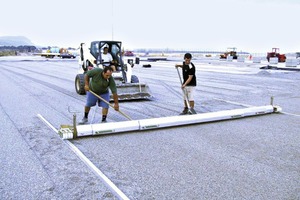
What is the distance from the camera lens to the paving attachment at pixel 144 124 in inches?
261

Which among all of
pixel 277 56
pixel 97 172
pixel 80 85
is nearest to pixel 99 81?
pixel 97 172

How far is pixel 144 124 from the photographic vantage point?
7273 mm

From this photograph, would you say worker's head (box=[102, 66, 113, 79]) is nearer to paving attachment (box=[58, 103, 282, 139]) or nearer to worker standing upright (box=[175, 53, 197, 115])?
paving attachment (box=[58, 103, 282, 139])

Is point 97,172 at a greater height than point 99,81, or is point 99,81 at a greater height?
point 99,81

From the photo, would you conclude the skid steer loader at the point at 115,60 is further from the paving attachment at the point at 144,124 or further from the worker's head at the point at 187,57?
the paving attachment at the point at 144,124

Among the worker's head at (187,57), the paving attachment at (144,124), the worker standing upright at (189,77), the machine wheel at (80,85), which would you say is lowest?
the paving attachment at (144,124)

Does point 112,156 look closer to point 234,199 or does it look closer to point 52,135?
point 52,135

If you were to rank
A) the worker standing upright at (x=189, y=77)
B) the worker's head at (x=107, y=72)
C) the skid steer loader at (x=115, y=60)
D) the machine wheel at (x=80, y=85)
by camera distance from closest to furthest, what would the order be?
the worker's head at (x=107, y=72), the worker standing upright at (x=189, y=77), the skid steer loader at (x=115, y=60), the machine wheel at (x=80, y=85)

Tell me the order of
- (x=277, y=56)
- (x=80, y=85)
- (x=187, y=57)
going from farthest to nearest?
(x=277, y=56), (x=80, y=85), (x=187, y=57)

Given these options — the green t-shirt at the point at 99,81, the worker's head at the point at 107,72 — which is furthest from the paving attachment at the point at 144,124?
the worker's head at the point at 107,72

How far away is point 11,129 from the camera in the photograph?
7.28 metres

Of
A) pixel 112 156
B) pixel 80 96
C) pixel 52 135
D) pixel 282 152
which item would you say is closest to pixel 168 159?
pixel 112 156

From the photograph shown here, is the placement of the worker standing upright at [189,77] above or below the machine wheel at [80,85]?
above

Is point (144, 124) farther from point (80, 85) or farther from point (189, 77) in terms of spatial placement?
point (80, 85)
